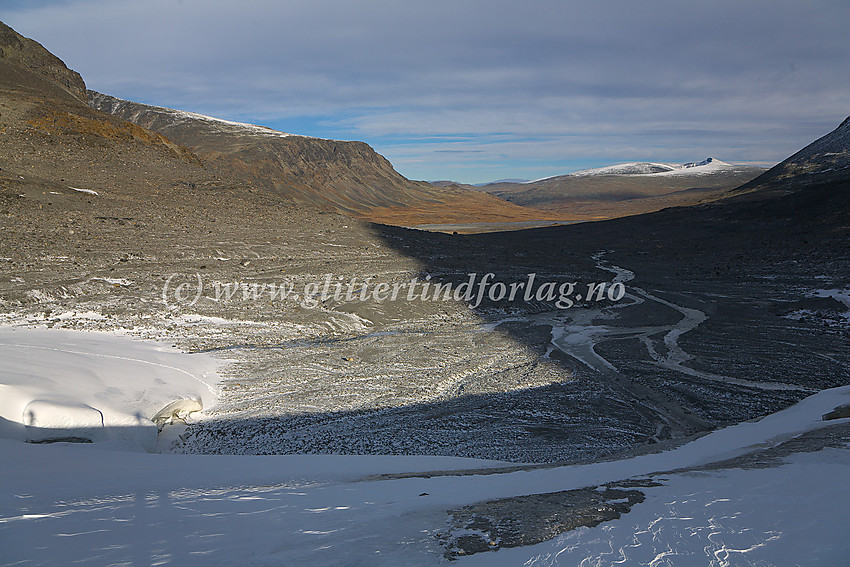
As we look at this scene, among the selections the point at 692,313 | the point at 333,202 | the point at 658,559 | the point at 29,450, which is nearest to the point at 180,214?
the point at 29,450

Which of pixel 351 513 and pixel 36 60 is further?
pixel 36 60

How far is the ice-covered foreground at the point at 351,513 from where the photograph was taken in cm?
258

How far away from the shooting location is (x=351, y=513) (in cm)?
331

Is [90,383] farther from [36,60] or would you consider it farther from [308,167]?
[308,167]

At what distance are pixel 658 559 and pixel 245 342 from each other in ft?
29.3

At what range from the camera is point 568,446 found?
6.65 m

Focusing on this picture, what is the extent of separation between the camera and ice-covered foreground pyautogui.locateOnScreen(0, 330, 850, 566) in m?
2.58

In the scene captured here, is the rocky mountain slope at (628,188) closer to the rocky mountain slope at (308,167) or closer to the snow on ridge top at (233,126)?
the rocky mountain slope at (308,167)

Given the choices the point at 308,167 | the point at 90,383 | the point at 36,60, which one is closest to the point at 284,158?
the point at 308,167

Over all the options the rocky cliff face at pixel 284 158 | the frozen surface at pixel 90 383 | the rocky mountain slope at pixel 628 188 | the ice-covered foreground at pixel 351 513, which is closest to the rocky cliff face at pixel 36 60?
the frozen surface at pixel 90 383

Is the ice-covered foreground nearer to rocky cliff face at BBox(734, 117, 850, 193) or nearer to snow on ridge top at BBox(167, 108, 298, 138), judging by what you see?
rocky cliff face at BBox(734, 117, 850, 193)

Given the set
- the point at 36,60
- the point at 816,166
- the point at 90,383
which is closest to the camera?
the point at 90,383

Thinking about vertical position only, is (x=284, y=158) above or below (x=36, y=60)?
above

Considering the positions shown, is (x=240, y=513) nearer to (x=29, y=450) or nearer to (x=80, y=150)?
(x=29, y=450)
